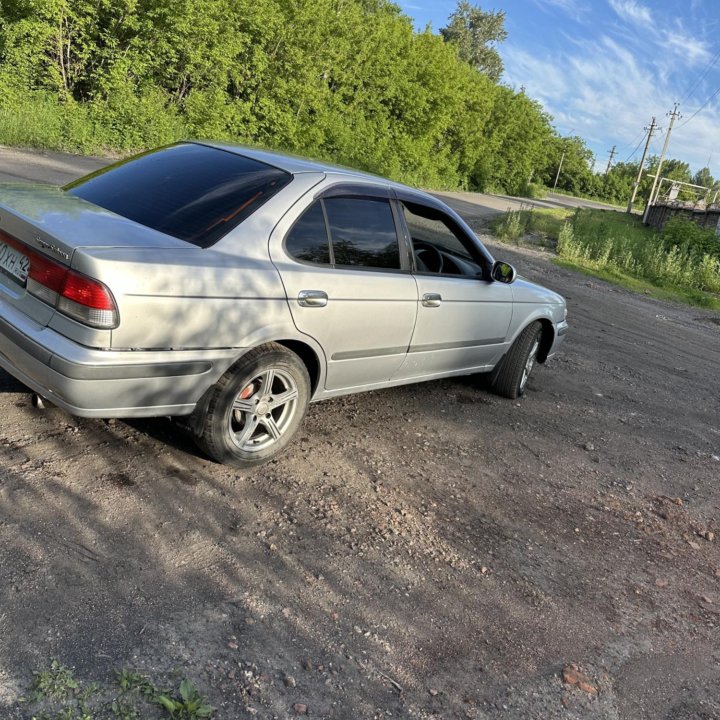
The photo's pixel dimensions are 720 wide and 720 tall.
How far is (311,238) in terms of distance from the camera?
3807 millimetres

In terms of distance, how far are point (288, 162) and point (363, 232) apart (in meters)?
0.63

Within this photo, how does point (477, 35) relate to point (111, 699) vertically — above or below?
above

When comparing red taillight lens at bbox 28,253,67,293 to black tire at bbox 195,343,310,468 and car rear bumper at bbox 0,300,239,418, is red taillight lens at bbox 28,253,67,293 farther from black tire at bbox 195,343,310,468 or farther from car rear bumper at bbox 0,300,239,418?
black tire at bbox 195,343,310,468

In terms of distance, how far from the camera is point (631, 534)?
160 inches

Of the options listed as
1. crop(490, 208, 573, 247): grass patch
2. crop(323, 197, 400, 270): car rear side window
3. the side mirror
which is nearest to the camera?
crop(323, 197, 400, 270): car rear side window

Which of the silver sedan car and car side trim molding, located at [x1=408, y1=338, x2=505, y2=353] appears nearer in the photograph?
the silver sedan car

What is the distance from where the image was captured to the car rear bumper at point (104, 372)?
3.02 m

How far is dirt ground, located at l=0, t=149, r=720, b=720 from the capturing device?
246cm

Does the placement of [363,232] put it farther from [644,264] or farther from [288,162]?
[644,264]

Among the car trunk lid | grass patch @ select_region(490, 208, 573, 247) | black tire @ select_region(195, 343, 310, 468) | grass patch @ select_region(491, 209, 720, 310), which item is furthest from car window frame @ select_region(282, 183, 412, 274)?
grass patch @ select_region(490, 208, 573, 247)

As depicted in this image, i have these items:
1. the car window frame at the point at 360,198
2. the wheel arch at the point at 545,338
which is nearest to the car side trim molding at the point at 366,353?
the car window frame at the point at 360,198

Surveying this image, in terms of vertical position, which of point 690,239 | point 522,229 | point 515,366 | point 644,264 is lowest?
point 515,366

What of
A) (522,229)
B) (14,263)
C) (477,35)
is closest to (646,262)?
(522,229)

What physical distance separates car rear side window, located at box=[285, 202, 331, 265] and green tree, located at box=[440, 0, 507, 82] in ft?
271
